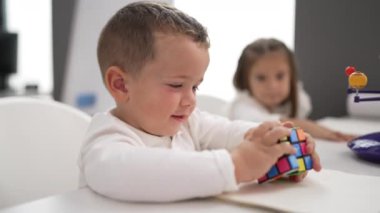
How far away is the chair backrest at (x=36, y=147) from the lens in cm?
74

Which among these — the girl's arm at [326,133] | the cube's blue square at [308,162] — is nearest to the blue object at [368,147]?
the girl's arm at [326,133]

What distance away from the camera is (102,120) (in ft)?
1.85

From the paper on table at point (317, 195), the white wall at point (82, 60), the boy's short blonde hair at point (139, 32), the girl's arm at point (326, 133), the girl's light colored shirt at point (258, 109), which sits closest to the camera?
the paper on table at point (317, 195)

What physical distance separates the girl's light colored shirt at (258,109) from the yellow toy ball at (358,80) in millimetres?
615

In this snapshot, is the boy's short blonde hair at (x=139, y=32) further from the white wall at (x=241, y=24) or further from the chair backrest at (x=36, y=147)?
the white wall at (x=241, y=24)

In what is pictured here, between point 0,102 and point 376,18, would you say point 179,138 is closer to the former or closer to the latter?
point 0,102

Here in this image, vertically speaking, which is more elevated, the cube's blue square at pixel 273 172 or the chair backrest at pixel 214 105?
the cube's blue square at pixel 273 172

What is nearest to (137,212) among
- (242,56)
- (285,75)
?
(242,56)

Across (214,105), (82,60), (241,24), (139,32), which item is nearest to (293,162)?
(139,32)

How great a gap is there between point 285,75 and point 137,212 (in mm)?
897

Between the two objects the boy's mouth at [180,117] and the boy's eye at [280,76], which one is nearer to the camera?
the boy's mouth at [180,117]

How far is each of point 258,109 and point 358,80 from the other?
727 millimetres

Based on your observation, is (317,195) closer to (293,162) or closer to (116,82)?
(293,162)

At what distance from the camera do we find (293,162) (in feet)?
1.69
